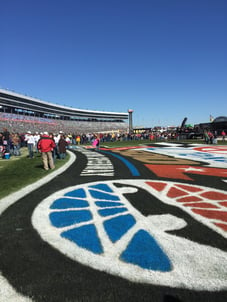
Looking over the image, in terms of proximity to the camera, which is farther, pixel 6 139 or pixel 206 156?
pixel 6 139

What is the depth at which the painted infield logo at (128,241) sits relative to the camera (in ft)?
6.89

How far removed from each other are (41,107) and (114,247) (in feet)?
277

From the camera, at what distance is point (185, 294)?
6.05 feet

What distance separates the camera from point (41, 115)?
8188 cm

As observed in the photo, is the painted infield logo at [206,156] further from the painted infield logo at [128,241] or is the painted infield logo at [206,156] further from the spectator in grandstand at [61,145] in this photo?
the spectator in grandstand at [61,145]

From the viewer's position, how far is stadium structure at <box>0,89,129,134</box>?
2202 inches

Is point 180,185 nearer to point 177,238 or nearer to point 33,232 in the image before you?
point 177,238

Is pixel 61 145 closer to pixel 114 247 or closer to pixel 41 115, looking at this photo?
pixel 114 247

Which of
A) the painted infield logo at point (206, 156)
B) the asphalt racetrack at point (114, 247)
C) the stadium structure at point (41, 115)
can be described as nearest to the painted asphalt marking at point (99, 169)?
A: the asphalt racetrack at point (114, 247)

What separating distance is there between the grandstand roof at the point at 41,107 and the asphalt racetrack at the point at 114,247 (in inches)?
2613

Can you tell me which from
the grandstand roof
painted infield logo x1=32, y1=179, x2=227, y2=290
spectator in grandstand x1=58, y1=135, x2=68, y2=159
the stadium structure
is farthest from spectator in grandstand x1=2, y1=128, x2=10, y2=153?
the grandstand roof

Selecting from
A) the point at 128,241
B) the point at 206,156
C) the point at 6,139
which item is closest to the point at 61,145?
the point at 6,139

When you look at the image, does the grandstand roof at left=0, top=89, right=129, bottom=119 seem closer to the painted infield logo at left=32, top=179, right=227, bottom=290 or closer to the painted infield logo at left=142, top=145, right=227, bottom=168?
the painted infield logo at left=142, top=145, right=227, bottom=168

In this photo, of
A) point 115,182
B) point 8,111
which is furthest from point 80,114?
point 115,182
